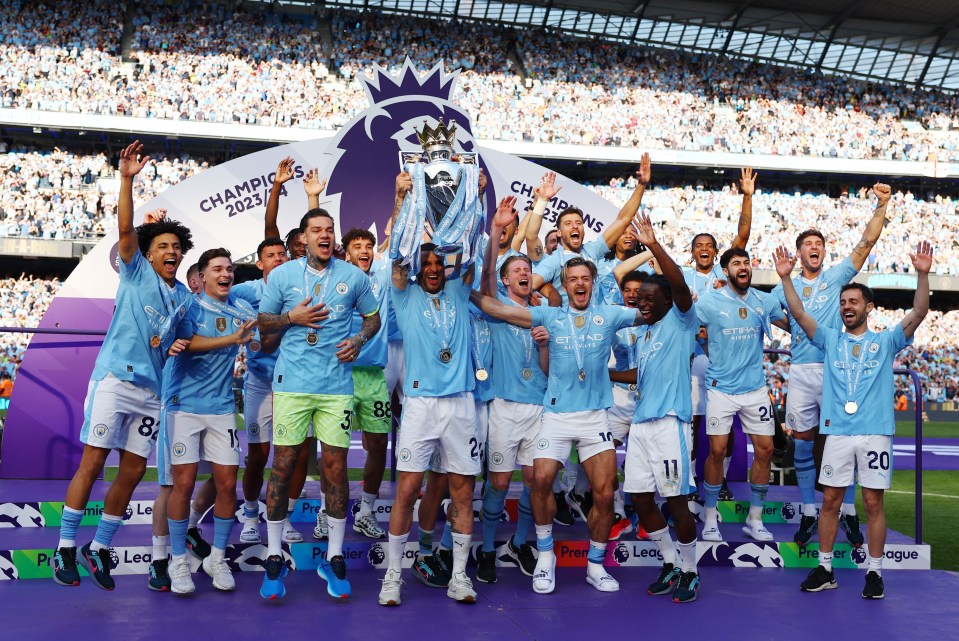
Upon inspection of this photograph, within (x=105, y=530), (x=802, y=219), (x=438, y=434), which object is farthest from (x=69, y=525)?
(x=802, y=219)

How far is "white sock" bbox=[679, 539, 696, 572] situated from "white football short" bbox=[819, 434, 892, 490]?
41.4 inches

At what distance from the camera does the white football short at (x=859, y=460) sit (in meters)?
6.33

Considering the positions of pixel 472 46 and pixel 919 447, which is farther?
pixel 472 46

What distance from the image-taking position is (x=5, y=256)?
3012 cm

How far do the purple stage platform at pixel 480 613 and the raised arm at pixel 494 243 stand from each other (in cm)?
206

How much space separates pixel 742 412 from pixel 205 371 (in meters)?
4.20

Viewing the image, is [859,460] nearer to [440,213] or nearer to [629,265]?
[629,265]

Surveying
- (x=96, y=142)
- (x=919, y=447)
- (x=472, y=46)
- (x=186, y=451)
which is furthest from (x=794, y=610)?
(x=472, y=46)

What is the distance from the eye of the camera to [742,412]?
7492 mm

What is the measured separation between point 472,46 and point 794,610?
32053 millimetres

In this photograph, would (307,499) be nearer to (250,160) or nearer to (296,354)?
(296,354)

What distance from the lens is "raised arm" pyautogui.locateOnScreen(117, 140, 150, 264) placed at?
5645 mm

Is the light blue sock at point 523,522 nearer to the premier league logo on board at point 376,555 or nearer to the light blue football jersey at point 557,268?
the premier league logo on board at point 376,555

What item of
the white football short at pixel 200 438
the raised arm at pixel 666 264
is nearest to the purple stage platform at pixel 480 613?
the white football short at pixel 200 438
